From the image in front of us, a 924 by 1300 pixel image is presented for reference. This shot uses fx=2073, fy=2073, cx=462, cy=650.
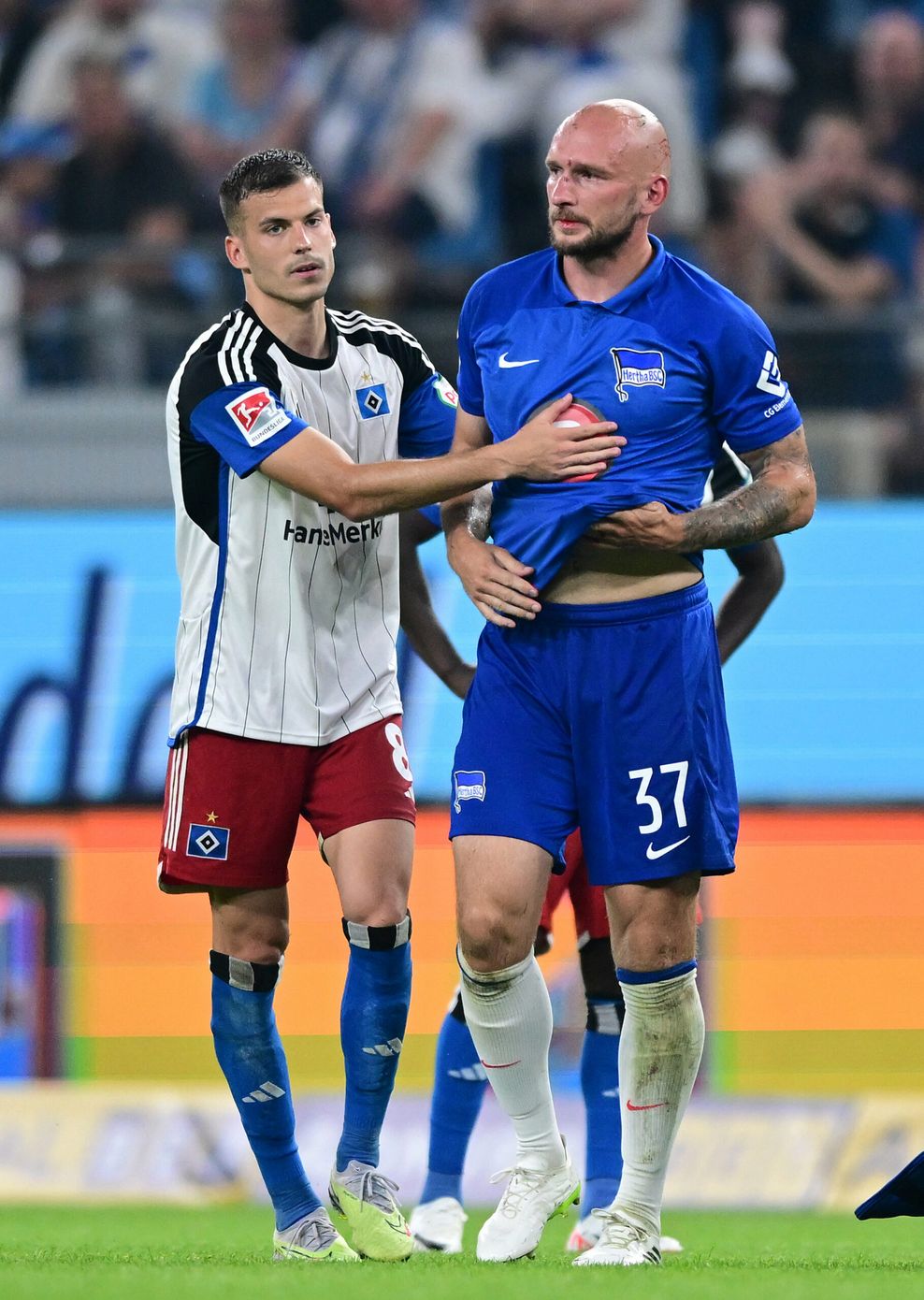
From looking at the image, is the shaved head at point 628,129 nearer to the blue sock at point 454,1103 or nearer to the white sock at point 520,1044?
the white sock at point 520,1044

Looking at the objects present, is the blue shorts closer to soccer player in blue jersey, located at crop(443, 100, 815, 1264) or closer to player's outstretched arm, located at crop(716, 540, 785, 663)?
soccer player in blue jersey, located at crop(443, 100, 815, 1264)

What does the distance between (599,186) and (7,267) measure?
6.62 m

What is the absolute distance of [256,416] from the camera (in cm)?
452

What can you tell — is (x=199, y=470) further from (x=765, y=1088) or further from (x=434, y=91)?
(x=434, y=91)

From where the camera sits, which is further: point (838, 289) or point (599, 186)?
point (838, 289)

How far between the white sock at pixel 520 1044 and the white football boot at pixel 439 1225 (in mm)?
768

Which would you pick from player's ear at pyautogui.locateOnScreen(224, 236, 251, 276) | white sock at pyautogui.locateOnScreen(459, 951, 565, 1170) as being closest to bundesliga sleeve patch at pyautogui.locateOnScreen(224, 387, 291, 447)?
player's ear at pyautogui.locateOnScreen(224, 236, 251, 276)

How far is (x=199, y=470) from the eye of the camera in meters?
4.72

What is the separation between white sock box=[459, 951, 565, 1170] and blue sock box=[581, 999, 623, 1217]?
0.74m

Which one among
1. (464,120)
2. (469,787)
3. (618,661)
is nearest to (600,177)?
(618,661)

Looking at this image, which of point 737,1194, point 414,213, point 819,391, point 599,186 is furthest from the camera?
point 414,213

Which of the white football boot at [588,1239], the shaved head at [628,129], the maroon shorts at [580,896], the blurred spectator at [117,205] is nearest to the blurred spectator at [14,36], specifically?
the blurred spectator at [117,205]

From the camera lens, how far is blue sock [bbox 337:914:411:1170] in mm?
4633

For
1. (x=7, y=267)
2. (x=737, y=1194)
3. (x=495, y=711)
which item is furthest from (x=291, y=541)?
(x=7, y=267)
